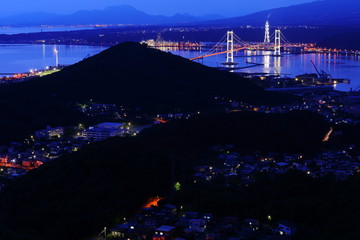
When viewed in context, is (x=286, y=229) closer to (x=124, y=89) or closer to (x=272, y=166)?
(x=272, y=166)

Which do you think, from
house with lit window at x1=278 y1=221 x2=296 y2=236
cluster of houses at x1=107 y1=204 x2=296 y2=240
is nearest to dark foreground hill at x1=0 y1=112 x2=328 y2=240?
cluster of houses at x1=107 y1=204 x2=296 y2=240

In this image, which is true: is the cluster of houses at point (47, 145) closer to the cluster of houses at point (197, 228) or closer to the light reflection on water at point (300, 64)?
the cluster of houses at point (197, 228)

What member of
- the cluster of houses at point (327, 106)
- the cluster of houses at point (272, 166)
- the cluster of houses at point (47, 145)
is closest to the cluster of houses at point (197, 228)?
the cluster of houses at point (272, 166)

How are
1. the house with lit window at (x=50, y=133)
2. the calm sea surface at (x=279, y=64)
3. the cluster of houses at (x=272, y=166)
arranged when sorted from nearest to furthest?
1. the cluster of houses at (x=272, y=166)
2. the house with lit window at (x=50, y=133)
3. the calm sea surface at (x=279, y=64)

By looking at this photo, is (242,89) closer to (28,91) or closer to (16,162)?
(28,91)

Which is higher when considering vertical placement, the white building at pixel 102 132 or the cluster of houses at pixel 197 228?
the white building at pixel 102 132

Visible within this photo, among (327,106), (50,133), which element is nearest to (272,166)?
(50,133)
